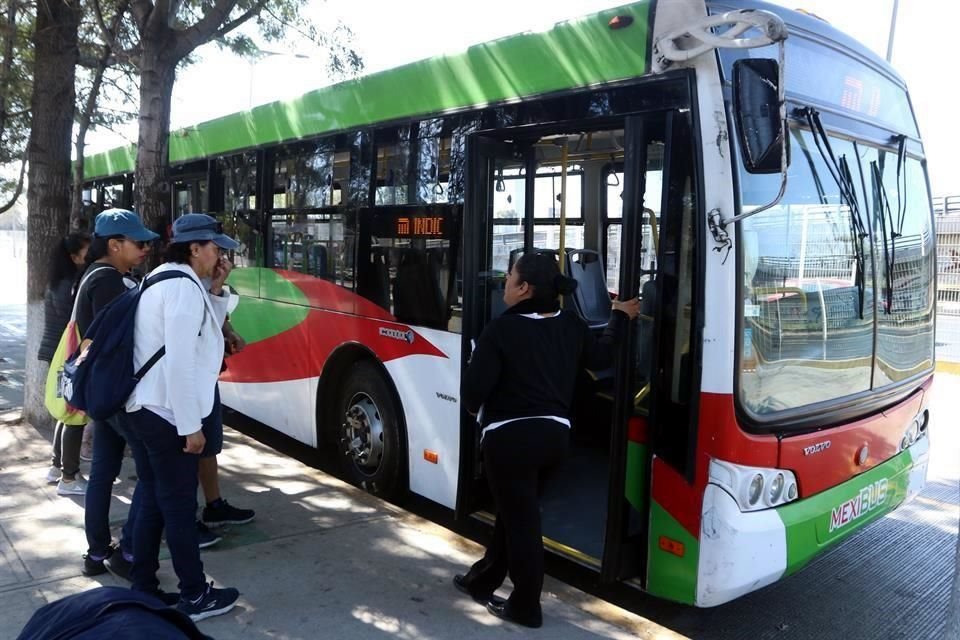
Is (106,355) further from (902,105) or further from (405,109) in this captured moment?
(902,105)

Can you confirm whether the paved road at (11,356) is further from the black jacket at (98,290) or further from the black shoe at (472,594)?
the black shoe at (472,594)

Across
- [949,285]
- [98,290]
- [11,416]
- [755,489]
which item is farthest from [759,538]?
[949,285]

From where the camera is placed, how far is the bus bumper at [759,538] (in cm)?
339

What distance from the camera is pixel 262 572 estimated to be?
4293 millimetres

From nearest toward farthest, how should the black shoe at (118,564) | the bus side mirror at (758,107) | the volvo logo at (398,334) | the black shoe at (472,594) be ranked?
the bus side mirror at (758,107) → the black shoe at (472,594) → the black shoe at (118,564) → the volvo logo at (398,334)

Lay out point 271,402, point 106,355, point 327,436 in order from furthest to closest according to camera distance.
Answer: point 271,402, point 327,436, point 106,355

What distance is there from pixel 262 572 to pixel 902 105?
431 cm

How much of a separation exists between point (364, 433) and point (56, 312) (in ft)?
7.46

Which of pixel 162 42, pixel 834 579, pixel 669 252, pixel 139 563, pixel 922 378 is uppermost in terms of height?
pixel 162 42

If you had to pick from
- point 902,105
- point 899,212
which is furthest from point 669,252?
point 902,105

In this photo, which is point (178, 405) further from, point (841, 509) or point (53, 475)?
point (841, 509)

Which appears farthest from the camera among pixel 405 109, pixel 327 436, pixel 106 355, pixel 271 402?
pixel 271 402

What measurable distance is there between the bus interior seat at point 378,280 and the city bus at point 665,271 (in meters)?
0.02

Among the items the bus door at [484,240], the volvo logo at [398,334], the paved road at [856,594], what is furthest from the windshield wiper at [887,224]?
the volvo logo at [398,334]
